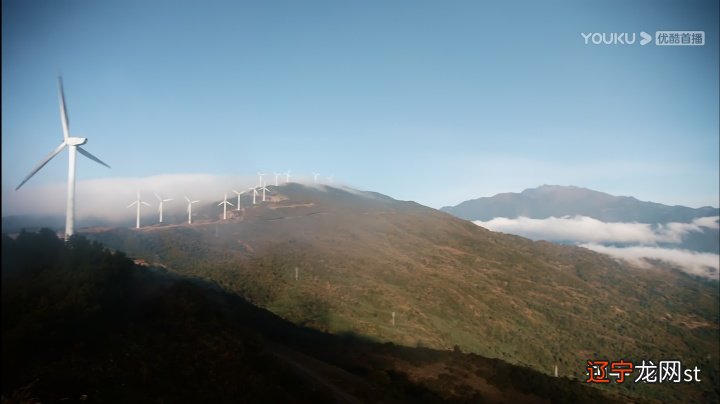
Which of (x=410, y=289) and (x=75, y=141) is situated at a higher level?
(x=75, y=141)

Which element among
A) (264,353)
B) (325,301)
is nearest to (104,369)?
(264,353)

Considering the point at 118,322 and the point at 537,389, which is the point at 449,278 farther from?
the point at 118,322

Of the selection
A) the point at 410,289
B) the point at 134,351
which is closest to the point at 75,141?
the point at 134,351

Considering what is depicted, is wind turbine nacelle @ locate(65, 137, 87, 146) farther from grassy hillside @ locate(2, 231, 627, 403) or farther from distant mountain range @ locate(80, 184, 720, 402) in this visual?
distant mountain range @ locate(80, 184, 720, 402)

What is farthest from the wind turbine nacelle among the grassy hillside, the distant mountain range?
the distant mountain range

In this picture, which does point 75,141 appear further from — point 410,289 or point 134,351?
point 410,289

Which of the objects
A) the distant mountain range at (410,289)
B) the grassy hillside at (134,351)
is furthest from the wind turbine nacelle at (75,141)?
the distant mountain range at (410,289)

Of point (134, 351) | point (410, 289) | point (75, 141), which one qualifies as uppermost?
point (75, 141)
